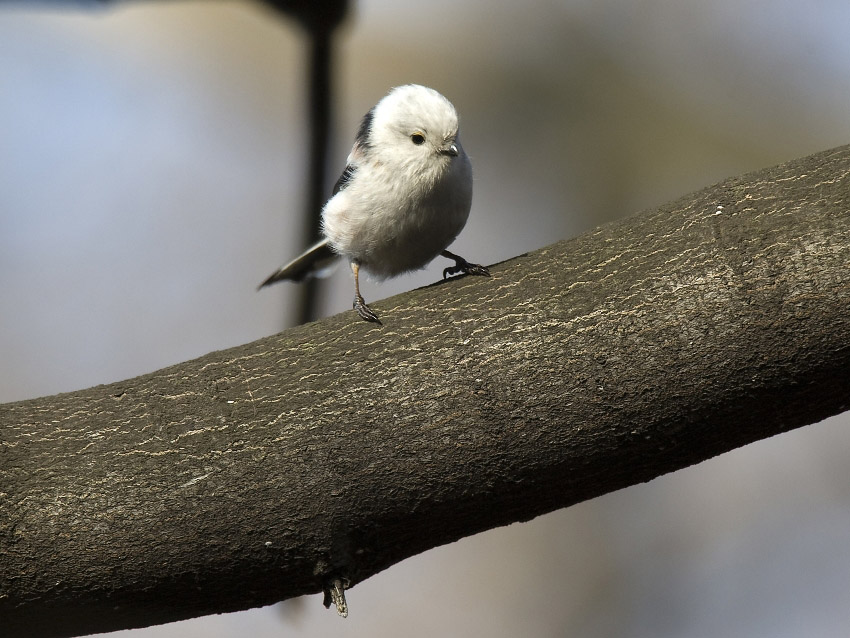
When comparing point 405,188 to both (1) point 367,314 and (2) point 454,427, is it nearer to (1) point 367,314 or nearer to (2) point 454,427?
(1) point 367,314

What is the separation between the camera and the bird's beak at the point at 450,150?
3.01m

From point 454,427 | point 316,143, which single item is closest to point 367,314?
point 454,427

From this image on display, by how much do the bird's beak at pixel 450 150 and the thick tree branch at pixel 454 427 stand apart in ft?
3.33

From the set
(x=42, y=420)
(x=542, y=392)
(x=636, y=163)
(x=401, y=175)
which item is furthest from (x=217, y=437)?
(x=636, y=163)

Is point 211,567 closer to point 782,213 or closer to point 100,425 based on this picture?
point 100,425

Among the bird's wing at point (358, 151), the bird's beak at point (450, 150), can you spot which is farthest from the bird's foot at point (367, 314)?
the bird's wing at point (358, 151)

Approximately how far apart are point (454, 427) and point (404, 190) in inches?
50.5

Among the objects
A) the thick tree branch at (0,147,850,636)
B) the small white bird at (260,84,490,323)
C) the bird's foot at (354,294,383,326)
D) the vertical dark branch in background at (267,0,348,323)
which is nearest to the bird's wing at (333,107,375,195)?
the small white bird at (260,84,490,323)

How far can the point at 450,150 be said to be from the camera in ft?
9.90

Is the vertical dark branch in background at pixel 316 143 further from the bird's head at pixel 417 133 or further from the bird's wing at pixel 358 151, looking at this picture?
the bird's head at pixel 417 133

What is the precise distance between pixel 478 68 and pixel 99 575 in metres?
6.48

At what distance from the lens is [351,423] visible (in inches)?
80.0

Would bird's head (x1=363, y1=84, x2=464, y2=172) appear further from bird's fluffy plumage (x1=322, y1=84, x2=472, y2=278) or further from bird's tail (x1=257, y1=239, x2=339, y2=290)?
bird's tail (x1=257, y1=239, x2=339, y2=290)

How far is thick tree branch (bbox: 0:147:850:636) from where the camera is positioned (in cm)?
191
